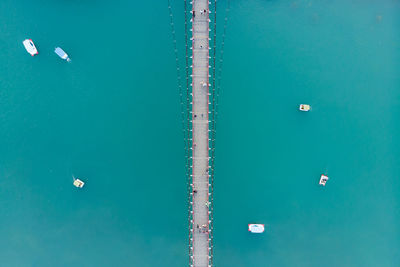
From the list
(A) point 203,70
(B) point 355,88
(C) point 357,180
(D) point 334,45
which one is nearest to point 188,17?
(A) point 203,70

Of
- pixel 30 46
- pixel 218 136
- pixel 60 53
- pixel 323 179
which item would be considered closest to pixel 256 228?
pixel 323 179

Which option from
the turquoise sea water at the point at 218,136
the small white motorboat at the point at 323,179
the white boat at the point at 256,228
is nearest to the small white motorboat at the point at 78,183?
the turquoise sea water at the point at 218,136

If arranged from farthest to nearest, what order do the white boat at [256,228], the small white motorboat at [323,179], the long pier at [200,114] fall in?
the small white motorboat at [323,179] → the white boat at [256,228] → the long pier at [200,114]

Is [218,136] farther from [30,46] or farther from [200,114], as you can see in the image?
[30,46]

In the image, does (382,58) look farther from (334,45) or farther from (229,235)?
(229,235)

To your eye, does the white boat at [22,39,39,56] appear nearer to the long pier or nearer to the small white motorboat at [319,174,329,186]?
the long pier

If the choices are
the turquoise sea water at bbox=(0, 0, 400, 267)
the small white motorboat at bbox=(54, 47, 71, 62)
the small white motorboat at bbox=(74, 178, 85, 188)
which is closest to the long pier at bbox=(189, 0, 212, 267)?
the turquoise sea water at bbox=(0, 0, 400, 267)

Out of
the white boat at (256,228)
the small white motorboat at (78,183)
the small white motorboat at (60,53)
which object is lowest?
the white boat at (256,228)

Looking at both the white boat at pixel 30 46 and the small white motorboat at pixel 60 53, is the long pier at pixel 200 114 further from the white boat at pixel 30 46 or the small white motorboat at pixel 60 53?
the white boat at pixel 30 46

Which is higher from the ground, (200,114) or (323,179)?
(200,114)
